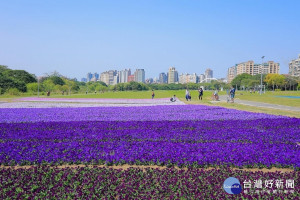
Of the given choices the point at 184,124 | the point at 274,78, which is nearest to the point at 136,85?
the point at 274,78

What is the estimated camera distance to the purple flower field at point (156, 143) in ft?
26.6

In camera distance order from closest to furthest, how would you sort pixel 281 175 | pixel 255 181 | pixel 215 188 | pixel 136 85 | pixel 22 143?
1. pixel 215 188
2. pixel 255 181
3. pixel 281 175
4. pixel 22 143
5. pixel 136 85

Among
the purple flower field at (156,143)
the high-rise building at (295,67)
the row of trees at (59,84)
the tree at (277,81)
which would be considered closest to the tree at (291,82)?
the row of trees at (59,84)

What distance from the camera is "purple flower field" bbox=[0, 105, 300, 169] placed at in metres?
8.10

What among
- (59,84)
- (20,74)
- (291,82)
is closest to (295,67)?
(291,82)

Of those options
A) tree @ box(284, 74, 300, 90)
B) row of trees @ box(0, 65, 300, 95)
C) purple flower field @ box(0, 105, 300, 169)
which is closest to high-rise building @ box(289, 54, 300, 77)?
row of trees @ box(0, 65, 300, 95)

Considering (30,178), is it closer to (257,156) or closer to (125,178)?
(125,178)

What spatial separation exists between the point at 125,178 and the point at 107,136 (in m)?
5.02

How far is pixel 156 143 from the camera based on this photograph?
32.9ft

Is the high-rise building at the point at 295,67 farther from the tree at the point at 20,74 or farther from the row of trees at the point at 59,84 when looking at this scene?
the tree at the point at 20,74

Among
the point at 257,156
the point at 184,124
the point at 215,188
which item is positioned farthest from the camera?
the point at 184,124

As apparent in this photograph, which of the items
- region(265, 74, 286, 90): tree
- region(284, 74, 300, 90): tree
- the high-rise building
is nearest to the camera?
region(284, 74, 300, 90): tree

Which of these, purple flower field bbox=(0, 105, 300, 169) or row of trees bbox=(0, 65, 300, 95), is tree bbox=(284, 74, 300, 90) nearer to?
row of trees bbox=(0, 65, 300, 95)

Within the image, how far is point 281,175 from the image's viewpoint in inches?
269
